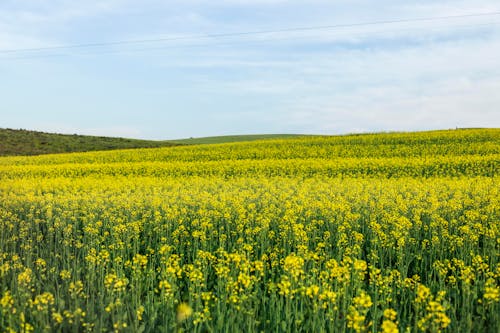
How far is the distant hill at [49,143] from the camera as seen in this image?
49.1 meters

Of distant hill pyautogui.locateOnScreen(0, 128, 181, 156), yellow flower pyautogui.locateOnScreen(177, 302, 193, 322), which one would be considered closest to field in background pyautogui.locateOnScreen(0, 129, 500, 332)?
yellow flower pyautogui.locateOnScreen(177, 302, 193, 322)

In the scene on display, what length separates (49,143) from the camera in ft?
172

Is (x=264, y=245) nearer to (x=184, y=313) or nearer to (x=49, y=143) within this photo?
(x=184, y=313)

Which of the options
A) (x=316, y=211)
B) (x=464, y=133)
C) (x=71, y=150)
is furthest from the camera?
(x=71, y=150)

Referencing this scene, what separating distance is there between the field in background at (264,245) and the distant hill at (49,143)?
14.6 metres

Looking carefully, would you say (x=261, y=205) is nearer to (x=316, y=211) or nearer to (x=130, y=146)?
(x=316, y=211)

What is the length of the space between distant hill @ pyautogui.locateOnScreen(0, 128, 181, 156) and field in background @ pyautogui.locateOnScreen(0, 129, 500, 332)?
14641mm

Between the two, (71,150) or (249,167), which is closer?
(249,167)

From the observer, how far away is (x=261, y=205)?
12.6 meters

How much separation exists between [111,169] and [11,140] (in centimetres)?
2968

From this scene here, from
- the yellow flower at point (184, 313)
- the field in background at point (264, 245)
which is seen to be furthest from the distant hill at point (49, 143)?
the yellow flower at point (184, 313)

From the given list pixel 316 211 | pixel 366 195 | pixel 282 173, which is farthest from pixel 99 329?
pixel 282 173

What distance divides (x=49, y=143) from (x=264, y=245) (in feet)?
162

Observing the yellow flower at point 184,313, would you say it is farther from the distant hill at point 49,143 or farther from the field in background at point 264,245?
the distant hill at point 49,143
